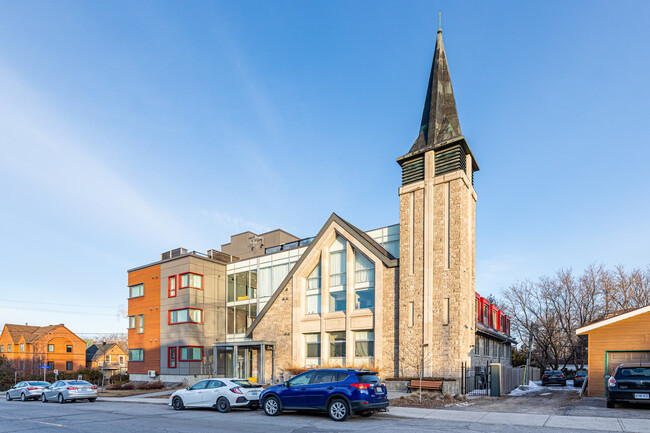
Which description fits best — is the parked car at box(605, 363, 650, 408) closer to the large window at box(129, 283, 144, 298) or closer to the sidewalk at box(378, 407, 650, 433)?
the sidewalk at box(378, 407, 650, 433)

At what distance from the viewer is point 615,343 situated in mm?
19641

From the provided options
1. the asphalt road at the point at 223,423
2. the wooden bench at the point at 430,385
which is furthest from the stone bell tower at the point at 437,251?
the asphalt road at the point at 223,423

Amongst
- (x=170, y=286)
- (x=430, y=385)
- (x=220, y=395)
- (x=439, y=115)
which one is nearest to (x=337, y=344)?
(x=430, y=385)

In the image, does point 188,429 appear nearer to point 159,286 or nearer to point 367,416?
point 367,416

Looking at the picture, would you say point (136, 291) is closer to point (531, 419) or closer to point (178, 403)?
point (178, 403)

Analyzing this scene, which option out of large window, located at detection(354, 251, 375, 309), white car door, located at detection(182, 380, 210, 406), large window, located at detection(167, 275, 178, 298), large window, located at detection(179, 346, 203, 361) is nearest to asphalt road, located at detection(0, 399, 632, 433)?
white car door, located at detection(182, 380, 210, 406)

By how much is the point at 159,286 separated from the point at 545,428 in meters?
33.2

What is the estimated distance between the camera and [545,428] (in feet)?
37.1

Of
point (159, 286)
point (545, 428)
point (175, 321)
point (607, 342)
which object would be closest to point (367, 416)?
point (545, 428)

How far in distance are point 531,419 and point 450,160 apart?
14.8 metres

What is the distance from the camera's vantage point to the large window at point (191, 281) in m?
35.3

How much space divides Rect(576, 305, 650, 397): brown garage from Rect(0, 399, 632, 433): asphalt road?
10.7 m

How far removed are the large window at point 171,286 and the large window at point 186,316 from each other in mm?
1453

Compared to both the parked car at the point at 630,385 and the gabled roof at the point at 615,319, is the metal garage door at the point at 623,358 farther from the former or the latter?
the parked car at the point at 630,385
